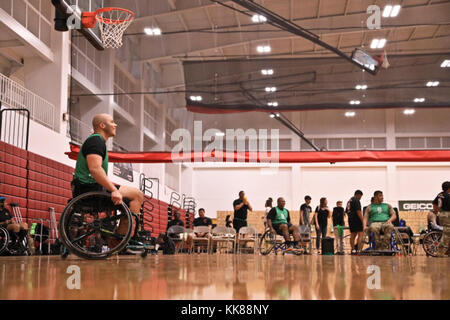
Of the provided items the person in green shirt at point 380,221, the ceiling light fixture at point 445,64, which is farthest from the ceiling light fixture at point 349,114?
the person in green shirt at point 380,221

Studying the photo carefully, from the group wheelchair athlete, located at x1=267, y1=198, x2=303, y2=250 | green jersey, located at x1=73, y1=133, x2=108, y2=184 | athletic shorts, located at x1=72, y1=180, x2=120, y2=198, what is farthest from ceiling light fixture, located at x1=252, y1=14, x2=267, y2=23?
athletic shorts, located at x1=72, y1=180, x2=120, y2=198

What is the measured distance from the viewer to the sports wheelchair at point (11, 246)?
6.50 metres

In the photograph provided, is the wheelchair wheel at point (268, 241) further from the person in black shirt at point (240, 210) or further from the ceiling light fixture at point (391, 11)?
the ceiling light fixture at point (391, 11)

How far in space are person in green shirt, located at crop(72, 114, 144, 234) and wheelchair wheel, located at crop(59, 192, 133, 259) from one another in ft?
0.26

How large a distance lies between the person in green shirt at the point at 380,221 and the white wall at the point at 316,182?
11033mm

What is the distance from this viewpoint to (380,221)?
7469 millimetres

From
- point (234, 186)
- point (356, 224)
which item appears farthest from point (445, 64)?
point (234, 186)

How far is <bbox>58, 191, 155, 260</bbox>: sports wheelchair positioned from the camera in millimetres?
2967

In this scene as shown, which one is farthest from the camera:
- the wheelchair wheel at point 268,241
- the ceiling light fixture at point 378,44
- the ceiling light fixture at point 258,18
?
the ceiling light fixture at point 258,18

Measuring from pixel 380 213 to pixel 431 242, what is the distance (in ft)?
4.04

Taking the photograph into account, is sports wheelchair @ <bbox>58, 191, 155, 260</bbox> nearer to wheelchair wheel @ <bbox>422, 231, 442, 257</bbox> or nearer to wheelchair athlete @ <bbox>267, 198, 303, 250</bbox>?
wheelchair athlete @ <bbox>267, 198, 303, 250</bbox>

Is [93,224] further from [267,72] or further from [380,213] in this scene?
[267,72]
